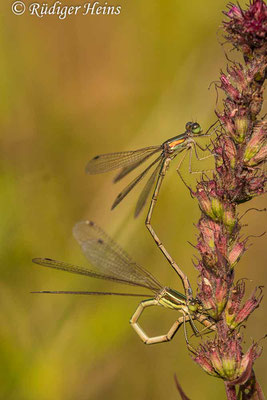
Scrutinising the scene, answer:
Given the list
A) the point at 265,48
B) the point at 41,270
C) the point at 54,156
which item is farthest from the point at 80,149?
the point at 265,48

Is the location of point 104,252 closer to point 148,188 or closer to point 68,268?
point 68,268

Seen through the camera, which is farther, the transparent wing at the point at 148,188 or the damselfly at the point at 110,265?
the transparent wing at the point at 148,188

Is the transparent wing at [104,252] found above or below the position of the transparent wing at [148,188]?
below

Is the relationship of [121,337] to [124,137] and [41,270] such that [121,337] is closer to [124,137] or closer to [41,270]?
[41,270]

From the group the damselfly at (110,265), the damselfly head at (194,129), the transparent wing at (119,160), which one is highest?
the transparent wing at (119,160)

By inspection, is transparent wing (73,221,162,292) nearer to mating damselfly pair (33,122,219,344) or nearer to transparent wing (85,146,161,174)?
mating damselfly pair (33,122,219,344)

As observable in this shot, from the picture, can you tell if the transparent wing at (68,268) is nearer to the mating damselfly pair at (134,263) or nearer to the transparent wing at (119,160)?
the mating damselfly pair at (134,263)

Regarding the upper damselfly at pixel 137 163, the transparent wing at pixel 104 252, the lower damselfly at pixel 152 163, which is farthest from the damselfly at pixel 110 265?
the upper damselfly at pixel 137 163

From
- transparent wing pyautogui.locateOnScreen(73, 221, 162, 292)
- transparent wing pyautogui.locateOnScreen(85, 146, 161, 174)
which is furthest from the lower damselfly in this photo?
transparent wing pyautogui.locateOnScreen(73, 221, 162, 292)
